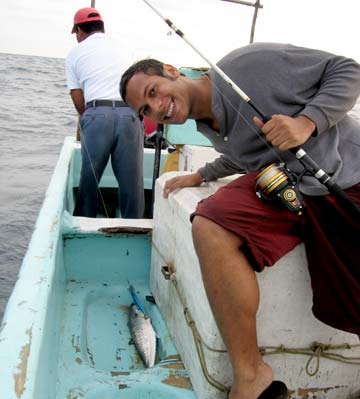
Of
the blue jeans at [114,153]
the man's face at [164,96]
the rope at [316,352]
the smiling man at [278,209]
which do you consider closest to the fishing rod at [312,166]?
the smiling man at [278,209]

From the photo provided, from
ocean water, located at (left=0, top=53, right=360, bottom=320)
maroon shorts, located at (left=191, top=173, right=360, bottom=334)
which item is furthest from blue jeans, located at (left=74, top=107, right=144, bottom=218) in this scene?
maroon shorts, located at (left=191, top=173, right=360, bottom=334)

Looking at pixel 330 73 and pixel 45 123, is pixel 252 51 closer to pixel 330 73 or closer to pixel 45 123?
pixel 330 73

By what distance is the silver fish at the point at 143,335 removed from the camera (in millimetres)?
2670

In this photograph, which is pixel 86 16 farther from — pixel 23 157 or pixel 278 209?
pixel 23 157

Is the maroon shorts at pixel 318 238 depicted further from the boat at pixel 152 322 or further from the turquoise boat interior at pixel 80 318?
the turquoise boat interior at pixel 80 318

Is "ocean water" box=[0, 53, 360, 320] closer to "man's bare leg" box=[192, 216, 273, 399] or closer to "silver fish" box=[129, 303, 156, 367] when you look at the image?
"silver fish" box=[129, 303, 156, 367]

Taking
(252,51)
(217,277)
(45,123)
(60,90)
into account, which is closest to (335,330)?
(217,277)

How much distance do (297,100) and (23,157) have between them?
422 inches

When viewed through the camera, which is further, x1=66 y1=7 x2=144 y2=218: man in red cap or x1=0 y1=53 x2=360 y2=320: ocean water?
x1=0 y1=53 x2=360 y2=320: ocean water

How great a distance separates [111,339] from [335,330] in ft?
4.50

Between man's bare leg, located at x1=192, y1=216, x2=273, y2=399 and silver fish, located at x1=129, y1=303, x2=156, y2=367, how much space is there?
854 mm

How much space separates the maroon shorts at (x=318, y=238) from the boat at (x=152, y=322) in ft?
0.31

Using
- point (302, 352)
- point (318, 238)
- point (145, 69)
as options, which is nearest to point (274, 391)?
point (302, 352)

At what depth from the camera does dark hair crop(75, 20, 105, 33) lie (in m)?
4.66
